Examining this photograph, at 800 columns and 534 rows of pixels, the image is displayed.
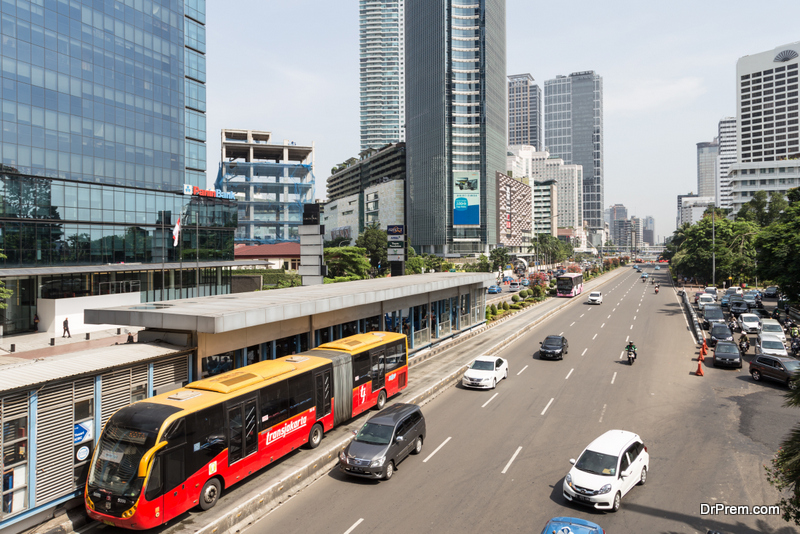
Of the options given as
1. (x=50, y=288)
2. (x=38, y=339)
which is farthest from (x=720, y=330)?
(x=50, y=288)

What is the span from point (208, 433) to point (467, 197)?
134 metres

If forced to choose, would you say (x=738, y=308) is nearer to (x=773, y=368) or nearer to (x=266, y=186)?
(x=773, y=368)

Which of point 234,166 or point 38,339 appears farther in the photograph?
point 234,166

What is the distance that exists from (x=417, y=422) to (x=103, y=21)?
204 ft

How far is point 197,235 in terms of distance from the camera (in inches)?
2233

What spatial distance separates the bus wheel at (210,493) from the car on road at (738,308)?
52772mm

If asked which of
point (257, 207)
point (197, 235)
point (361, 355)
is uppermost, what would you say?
point (257, 207)

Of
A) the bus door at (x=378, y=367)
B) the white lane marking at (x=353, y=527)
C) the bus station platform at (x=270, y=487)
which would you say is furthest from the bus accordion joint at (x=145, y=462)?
the bus door at (x=378, y=367)

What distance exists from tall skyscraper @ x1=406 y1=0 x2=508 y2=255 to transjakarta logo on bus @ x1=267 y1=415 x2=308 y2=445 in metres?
129

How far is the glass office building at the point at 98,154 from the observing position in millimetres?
42406

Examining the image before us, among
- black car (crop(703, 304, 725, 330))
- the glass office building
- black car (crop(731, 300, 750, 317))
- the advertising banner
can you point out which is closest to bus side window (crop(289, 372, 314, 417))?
the glass office building

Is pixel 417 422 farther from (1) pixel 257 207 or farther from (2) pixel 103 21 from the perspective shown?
(1) pixel 257 207

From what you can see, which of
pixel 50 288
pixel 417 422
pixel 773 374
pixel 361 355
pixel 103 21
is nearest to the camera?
pixel 417 422

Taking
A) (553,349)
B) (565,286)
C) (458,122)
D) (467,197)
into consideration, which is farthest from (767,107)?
Answer: (553,349)
